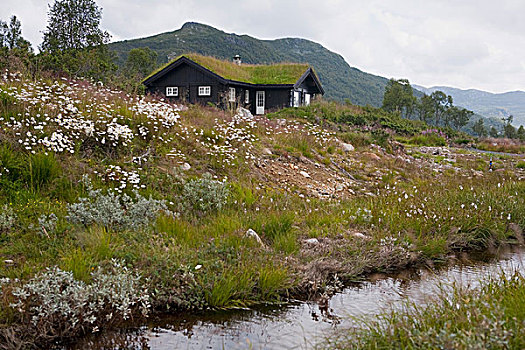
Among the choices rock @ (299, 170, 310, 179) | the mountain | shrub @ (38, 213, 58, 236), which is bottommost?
shrub @ (38, 213, 58, 236)

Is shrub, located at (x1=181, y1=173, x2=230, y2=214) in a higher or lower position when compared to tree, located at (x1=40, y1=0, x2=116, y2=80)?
lower

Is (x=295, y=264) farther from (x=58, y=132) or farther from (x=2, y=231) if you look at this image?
(x=58, y=132)

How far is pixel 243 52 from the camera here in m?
135

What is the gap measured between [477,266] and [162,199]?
542 cm

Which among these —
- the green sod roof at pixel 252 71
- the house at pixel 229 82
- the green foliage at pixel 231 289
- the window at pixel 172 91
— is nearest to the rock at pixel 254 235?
the green foliage at pixel 231 289

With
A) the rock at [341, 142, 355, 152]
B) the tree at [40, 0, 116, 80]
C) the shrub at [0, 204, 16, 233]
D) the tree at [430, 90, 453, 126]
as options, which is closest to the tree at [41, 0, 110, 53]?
the tree at [40, 0, 116, 80]

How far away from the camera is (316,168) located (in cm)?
1185

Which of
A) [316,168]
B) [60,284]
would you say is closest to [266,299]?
[60,284]

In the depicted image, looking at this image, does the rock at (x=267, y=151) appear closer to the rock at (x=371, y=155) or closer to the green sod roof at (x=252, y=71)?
the rock at (x=371, y=155)

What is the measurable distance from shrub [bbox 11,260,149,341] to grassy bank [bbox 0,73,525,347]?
19 millimetres

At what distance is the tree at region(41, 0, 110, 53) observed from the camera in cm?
4928

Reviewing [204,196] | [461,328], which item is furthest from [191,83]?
[461,328]

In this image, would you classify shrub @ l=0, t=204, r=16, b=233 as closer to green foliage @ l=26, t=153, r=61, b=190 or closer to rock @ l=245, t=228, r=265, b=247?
green foliage @ l=26, t=153, r=61, b=190

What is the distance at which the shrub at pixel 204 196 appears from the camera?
7.43 m
